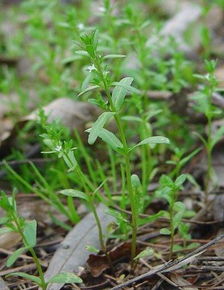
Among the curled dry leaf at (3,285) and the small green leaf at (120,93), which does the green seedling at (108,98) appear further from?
the curled dry leaf at (3,285)

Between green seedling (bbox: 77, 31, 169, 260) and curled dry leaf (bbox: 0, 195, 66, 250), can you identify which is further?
curled dry leaf (bbox: 0, 195, 66, 250)

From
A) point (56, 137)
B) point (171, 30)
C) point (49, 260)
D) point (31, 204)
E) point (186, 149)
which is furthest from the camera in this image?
point (171, 30)

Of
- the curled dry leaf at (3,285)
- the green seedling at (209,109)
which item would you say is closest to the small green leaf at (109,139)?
the green seedling at (209,109)

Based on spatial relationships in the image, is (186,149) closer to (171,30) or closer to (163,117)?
(163,117)

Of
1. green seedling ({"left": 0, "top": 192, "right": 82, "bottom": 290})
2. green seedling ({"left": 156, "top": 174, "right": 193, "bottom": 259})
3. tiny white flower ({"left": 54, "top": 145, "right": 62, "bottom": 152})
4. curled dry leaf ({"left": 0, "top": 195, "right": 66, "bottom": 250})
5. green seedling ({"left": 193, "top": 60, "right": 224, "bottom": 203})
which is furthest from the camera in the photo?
curled dry leaf ({"left": 0, "top": 195, "right": 66, "bottom": 250})

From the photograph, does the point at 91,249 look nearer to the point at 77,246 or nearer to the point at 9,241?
the point at 77,246

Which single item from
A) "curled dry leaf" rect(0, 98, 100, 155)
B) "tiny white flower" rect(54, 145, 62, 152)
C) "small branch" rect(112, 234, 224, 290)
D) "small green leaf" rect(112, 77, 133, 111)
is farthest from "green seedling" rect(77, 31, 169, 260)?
"curled dry leaf" rect(0, 98, 100, 155)

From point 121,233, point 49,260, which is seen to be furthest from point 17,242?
point 121,233

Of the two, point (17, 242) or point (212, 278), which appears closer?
point (212, 278)

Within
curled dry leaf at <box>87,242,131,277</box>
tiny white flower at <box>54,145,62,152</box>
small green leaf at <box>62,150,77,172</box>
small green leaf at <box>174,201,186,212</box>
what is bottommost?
curled dry leaf at <box>87,242,131,277</box>

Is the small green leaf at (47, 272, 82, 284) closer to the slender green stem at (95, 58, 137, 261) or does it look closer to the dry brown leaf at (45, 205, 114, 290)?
the dry brown leaf at (45, 205, 114, 290)

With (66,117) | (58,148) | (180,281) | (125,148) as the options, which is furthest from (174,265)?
(66,117)
